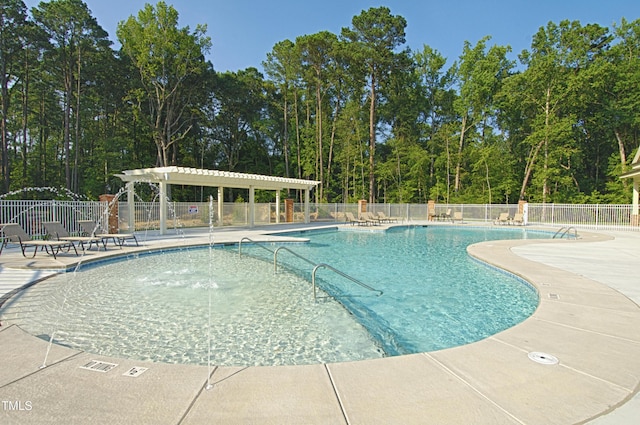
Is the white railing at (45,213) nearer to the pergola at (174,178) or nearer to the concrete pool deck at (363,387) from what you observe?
the pergola at (174,178)

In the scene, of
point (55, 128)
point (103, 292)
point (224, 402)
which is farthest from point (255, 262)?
point (55, 128)

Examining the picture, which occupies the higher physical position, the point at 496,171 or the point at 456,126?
the point at 456,126

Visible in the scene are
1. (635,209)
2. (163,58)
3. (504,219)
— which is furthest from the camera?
(163,58)

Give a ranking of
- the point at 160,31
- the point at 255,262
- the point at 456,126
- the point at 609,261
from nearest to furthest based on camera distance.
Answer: the point at 609,261 < the point at 255,262 < the point at 160,31 < the point at 456,126

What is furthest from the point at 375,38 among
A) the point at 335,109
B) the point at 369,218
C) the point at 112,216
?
the point at 112,216

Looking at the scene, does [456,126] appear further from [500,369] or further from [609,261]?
[500,369]

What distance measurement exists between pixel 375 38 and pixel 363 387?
3015 cm

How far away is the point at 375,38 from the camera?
27625 mm

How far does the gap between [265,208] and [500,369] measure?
18896mm

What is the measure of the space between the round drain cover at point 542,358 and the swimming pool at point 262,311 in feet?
3.75

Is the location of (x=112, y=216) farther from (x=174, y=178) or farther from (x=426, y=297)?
(x=426, y=297)

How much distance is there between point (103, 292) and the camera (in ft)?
Result: 19.2

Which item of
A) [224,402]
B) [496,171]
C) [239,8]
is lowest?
[224,402]

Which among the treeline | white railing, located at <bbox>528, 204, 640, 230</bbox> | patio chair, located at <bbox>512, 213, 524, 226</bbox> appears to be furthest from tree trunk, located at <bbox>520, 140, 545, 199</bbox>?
patio chair, located at <bbox>512, 213, 524, 226</bbox>
